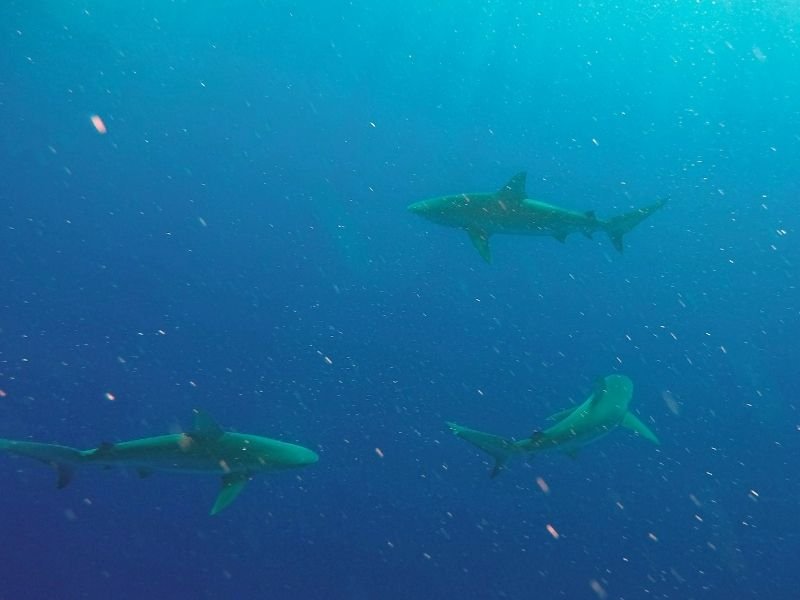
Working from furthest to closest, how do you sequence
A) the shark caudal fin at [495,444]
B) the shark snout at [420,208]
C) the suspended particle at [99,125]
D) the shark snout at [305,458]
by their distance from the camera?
the suspended particle at [99,125]
the shark snout at [420,208]
the shark caudal fin at [495,444]
the shark snout at [305,458]

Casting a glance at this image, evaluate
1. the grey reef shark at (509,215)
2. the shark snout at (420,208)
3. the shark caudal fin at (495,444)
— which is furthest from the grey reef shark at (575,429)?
the shark snout at (420,208)

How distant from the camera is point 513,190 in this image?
7.73m

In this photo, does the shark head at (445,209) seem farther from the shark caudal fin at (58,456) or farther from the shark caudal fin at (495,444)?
the shark caudal fin at (58,456)

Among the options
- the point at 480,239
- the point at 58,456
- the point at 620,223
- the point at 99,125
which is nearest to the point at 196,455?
the point at 58,456

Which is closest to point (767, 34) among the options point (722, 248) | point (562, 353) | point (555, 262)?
point (722, 248)

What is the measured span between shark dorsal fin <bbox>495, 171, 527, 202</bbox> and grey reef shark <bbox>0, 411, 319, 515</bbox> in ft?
12.0

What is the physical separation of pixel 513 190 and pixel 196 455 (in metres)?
4.42

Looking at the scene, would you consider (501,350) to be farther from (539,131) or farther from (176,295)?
(539,131)

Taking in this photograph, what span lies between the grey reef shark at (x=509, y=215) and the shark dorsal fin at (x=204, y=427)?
11.8 feet

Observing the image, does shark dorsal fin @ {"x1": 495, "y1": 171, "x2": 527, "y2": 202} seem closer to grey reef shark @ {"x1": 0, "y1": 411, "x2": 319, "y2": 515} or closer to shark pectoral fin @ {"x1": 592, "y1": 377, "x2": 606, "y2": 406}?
shark pectoral fin @ {"x1": 592, "y1": 377, "x2": 606, "y2": 406}

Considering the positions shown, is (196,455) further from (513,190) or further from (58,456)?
(513,190)

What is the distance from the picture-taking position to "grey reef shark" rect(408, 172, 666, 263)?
782cm

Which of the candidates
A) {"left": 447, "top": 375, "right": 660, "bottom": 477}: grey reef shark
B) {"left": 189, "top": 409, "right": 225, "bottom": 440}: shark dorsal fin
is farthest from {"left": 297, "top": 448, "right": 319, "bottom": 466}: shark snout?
{"left": 447, "top": 375, "right": 660, "bottom": 477}: grey reef shark

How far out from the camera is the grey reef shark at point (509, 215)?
782 cm
